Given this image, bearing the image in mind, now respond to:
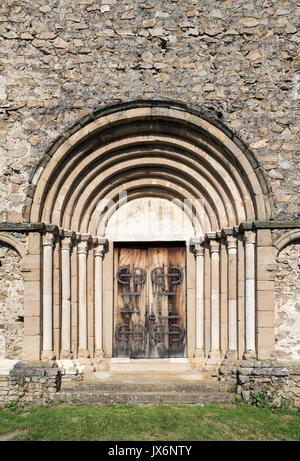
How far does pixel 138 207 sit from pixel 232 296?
236cm

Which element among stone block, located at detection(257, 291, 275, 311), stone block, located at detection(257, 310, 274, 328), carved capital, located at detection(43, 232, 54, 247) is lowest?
stone block, located at detection(257, 310, 274, 328)

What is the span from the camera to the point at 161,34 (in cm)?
718

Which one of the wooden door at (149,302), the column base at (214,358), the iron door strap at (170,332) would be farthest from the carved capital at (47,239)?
the column base at (214,358)

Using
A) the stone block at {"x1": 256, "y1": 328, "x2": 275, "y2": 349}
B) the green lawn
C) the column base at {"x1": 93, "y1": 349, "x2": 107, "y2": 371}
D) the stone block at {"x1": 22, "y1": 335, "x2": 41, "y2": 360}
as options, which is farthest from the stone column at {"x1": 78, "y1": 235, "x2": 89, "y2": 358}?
the stone block at {"x1": 256, "y1": 328, "x2": 275, "y2": 349}

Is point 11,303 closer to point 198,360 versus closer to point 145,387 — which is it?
point 145,387

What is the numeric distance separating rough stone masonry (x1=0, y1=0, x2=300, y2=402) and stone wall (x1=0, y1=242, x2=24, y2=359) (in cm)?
2

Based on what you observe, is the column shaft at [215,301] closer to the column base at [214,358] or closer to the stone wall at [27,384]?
the column base at [214,358]

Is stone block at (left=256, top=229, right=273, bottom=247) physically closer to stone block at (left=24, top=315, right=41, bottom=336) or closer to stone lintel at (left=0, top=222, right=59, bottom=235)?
stone lintel at (left=0, top=222, right=59, bottom=235)

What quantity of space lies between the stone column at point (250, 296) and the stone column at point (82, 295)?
2712mm

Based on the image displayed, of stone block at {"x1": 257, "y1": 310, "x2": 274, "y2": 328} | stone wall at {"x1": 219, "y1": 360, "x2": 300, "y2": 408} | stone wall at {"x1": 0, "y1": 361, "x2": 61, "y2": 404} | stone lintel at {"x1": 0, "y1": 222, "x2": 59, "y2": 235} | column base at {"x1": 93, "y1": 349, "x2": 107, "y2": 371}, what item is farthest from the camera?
column base at {"x1": 93, "y1": 349, "x2": 107, "y2": 371}

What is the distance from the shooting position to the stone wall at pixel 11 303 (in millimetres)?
6844

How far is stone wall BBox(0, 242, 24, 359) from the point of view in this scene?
6.84 metres
